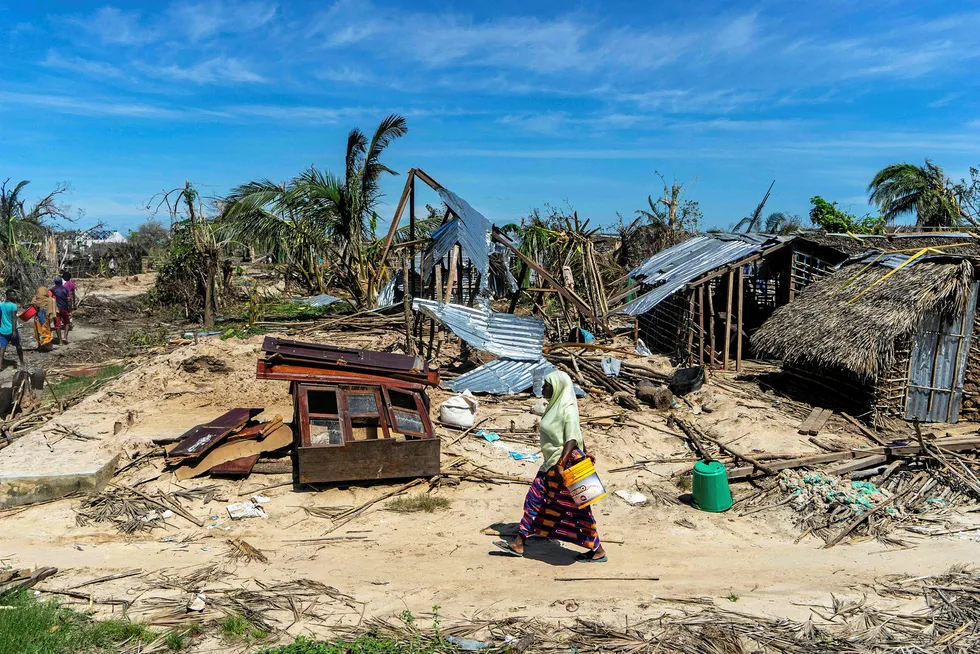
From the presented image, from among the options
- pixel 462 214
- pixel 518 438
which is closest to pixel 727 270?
pixel 462 214

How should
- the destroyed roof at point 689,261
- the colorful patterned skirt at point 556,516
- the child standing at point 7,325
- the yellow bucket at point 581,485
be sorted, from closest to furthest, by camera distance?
the yellow bucket at point 581,485
the colorful patterned skirt at point 556,516
the child standing at point 7,325
the destroyed roof at point 689,261

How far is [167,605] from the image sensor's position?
4.71 meters

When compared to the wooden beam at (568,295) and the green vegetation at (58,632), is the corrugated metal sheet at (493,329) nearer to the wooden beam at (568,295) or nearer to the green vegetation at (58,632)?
the wooden beam at (568,295)

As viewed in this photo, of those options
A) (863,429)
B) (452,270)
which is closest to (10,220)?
(452,270)

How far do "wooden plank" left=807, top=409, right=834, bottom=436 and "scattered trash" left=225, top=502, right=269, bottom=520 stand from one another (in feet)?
23.0

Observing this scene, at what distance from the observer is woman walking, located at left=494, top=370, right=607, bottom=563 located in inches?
215

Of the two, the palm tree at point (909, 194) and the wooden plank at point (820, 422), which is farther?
the palm tree at point (909, 194)

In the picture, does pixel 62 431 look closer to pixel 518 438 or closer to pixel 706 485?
pixel 518 438

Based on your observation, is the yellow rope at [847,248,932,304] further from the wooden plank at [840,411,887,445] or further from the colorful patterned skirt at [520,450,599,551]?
the colorful patterned skirt at [520,450,599,551]

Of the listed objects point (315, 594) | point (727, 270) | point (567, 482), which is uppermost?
point (727, 270)

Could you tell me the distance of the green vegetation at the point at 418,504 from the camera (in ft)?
22.4

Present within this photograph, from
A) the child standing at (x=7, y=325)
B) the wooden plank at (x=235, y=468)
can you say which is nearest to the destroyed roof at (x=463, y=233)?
the wooden plank at (x=235, y=468)

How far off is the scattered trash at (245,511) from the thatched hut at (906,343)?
773cm

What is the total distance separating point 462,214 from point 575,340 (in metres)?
3.91
